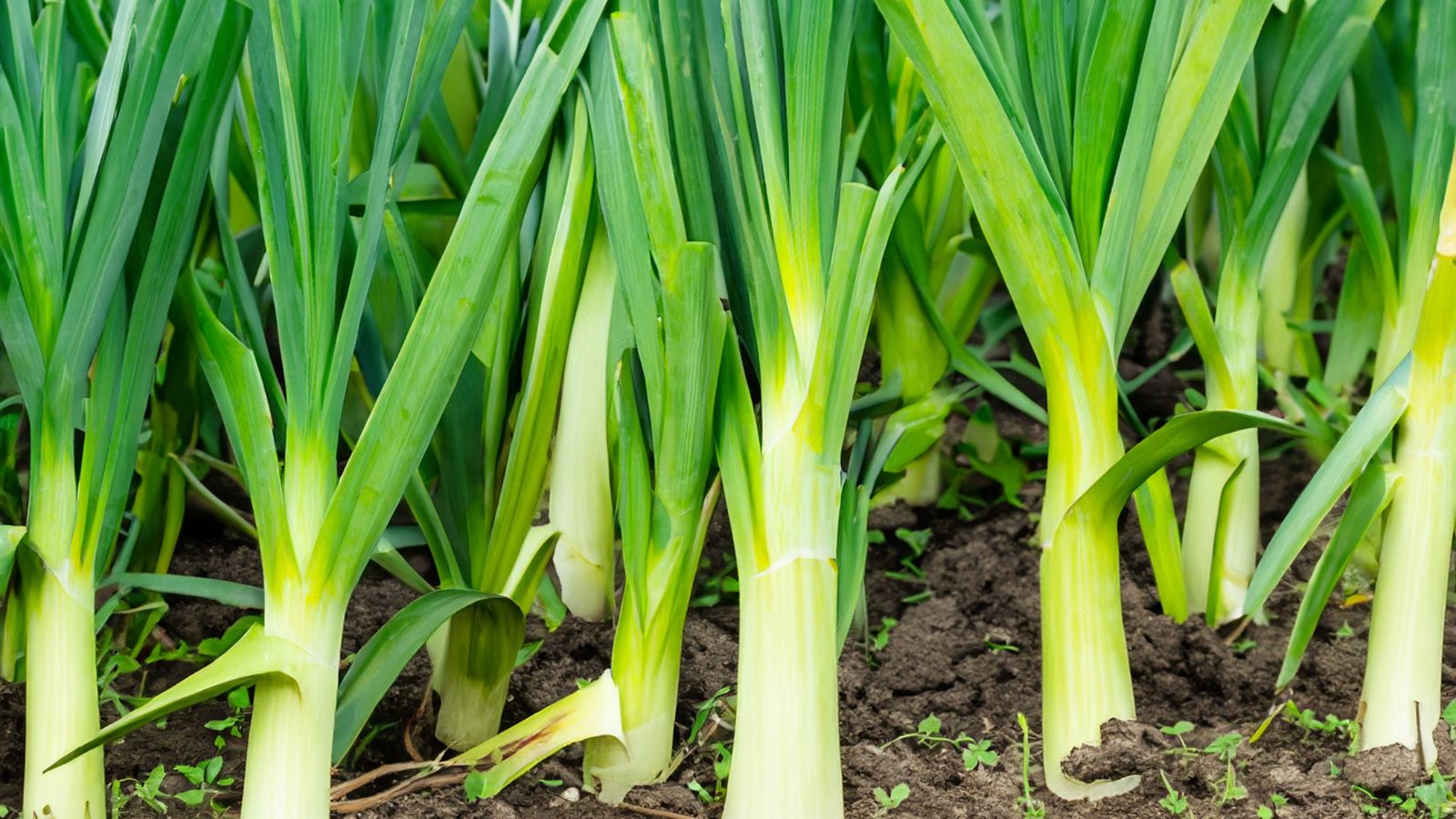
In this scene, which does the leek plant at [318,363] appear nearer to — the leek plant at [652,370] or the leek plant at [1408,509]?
the leek plant at [652,370]

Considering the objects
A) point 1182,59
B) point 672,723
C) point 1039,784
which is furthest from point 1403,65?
point 672,723

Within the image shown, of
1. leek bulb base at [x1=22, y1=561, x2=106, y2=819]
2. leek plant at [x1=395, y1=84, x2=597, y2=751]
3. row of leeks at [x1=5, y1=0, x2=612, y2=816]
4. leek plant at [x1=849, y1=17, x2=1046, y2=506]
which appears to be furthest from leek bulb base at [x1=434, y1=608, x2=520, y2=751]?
leek plant at [x1=849, y1=17, x2=1046, y2=506]

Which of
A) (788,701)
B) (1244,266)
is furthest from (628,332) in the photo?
(1244,266)

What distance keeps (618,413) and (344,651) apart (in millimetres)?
377

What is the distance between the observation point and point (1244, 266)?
46.6 inches

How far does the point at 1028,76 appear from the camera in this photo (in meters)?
0.94

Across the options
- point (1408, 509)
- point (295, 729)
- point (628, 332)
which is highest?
point (628, 332)

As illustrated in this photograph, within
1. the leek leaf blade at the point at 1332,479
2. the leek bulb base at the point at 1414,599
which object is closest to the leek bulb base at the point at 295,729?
the leek leaf blade at the point at 1332,479

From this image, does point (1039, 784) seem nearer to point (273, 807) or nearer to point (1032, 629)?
point (1032, 629)

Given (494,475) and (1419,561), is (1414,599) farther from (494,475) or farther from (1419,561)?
(494,475)

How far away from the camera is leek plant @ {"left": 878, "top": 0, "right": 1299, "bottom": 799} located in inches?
34.9

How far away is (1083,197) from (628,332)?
336 millimetres

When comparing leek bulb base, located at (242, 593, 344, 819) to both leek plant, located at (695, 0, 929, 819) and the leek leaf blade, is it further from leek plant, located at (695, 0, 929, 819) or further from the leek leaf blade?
the leek leaf blade

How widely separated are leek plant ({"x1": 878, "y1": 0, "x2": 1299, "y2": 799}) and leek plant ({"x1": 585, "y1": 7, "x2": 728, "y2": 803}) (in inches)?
6.6
